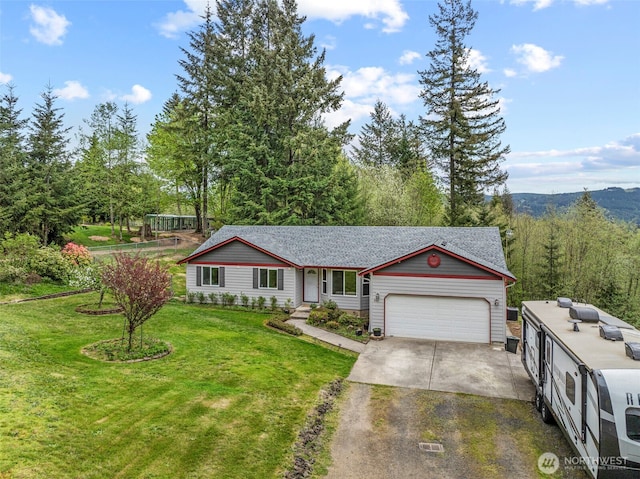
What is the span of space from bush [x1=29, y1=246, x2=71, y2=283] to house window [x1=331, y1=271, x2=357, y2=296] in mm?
15696

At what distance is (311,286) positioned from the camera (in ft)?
71.1

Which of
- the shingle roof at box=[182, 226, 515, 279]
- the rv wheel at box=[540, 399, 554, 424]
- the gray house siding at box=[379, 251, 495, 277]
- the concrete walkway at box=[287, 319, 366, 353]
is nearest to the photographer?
the rv wheel at box=[540, 399, 554, 424]

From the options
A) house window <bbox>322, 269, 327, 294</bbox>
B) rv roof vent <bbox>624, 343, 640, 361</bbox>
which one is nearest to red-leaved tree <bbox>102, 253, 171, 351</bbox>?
house window <bbox>322, 269, 327, 294</bbox>

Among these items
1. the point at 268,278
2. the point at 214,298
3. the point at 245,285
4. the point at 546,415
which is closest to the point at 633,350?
the point at 546,415

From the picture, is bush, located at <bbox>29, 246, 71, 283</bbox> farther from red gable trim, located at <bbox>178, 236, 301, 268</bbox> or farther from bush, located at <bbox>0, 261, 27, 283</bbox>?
red gable trim, located at <bbox>178, 236, 301, 268</bbox>

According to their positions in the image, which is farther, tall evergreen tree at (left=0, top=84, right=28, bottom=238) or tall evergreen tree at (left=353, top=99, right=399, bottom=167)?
tall evergreen tree at (left=353, top=99, right=399, bottom=167)

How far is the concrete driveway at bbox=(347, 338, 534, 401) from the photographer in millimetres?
11563

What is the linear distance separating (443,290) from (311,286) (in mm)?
7811

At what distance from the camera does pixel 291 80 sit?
102 ft

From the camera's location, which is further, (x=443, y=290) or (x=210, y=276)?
(x=210, y=276)

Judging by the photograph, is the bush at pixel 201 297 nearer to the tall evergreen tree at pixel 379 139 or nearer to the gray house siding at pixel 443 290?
the gray house siding at pixel 443 290

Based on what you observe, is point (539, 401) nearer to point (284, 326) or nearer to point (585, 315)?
point (585, 315)

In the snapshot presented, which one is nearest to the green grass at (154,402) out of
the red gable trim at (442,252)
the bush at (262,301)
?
the red gable trim at (442,252)

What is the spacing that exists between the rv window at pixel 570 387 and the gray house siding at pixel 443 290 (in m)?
8.74
